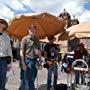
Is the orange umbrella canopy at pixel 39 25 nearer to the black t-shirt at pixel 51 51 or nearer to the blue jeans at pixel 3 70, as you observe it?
the black t-shirt at pixel 51 51

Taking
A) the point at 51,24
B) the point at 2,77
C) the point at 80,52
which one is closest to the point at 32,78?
the point at 2,77

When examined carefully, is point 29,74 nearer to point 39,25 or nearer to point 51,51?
point 51,51

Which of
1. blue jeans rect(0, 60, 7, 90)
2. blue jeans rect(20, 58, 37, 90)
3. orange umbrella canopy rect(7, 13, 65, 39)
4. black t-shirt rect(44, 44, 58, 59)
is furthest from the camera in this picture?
black t-shirt rect(44, 44, 58, 59)

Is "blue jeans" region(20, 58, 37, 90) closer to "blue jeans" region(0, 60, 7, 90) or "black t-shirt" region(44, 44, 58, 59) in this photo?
"blue jeans" region(0, 60, 7, 90)

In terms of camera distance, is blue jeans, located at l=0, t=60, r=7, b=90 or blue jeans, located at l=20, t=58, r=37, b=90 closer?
blue jeans, located at l=0, t=60, r=7, b=90

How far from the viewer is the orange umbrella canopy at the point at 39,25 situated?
35.9 feet

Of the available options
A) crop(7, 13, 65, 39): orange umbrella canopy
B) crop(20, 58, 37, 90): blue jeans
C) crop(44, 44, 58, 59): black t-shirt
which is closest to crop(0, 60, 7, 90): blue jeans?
crop(20, 58, 37, 90): blue jeans

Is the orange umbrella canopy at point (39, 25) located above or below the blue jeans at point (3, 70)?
above

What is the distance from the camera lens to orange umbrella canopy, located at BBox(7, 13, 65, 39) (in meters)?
10.9

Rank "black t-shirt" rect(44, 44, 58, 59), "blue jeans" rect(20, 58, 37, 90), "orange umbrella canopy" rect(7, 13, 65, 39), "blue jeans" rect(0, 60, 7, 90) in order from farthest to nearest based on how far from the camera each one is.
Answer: "black t-shirt" rect(44, 44, 58, 59)
"orange umbrella canopy" rect(7, 13, 65, 39)
"blue jeans" rect(20, 58, 37, 90)
"blue jeans" rect(0, 60, 7, 90)

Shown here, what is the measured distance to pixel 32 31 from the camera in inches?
366

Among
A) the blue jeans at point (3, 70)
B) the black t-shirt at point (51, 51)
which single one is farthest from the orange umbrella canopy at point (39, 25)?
the blue jeans at point (3, 70)

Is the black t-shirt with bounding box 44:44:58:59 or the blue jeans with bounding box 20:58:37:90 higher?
the black t-shirt with bounding box 44:44:58:59

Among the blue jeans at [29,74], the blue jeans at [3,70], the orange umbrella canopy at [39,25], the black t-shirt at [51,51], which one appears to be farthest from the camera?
the black t-shirt at [51,51]
